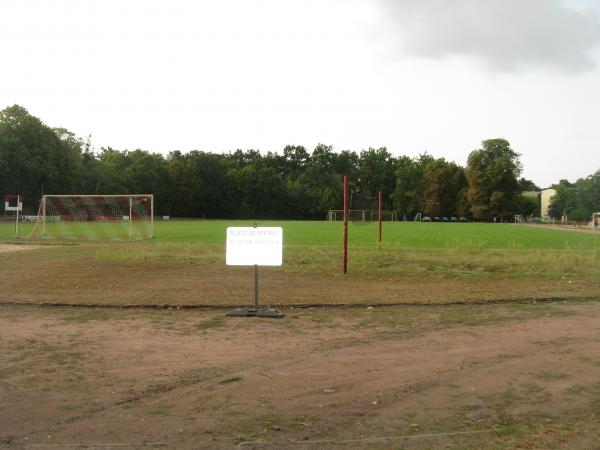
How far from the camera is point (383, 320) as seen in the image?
8.73 m

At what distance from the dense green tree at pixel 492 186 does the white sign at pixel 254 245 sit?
316 ft

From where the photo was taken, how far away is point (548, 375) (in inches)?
227

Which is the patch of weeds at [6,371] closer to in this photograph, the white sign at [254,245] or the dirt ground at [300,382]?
the dirt ground at [300,382]

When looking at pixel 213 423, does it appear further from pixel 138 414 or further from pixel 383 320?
pixel 383 320

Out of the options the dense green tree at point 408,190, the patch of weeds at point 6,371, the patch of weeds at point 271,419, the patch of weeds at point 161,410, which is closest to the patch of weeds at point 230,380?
the patch of weeds at point 161,410

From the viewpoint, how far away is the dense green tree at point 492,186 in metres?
101

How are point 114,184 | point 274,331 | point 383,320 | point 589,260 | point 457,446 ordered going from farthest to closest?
point 114,184, point 589,260, point 383,320, point 274,331, point 457,446

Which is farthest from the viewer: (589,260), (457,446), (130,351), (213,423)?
(589,260)

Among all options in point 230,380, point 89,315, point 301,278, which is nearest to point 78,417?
point 230,380

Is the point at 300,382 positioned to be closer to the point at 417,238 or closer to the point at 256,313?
the point at 256,313

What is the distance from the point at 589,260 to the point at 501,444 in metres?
16.0

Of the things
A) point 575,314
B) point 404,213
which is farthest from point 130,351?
point 404,213

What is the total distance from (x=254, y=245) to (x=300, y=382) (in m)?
3.92

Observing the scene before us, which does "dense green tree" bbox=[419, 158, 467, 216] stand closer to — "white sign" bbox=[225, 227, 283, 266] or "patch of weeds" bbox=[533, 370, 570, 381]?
"white sign" bbox=[225, 227, 283, 266]
